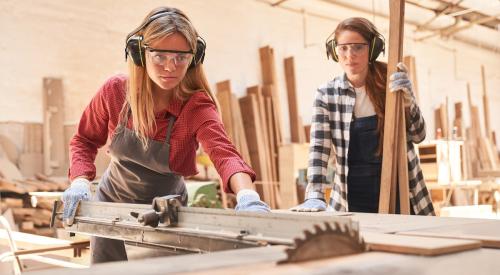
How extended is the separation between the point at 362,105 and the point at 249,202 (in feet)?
3.70

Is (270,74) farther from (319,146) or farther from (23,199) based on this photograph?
(319,146)

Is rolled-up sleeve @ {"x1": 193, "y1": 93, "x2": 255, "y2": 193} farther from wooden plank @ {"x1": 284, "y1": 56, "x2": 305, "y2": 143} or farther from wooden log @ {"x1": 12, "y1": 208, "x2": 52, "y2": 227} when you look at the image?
wooden plank @ {"x1": 284, "y1": 56, "x2": 305, "y2": 143}

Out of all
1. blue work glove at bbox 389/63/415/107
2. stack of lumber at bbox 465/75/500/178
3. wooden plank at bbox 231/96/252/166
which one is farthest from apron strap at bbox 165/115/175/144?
stack of lumber at bbox 465/75/500/178

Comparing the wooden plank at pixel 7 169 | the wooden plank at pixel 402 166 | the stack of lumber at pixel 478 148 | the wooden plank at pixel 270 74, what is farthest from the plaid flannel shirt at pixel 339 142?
the stack of lumber at pixel 478 148

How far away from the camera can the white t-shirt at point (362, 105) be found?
283 cm

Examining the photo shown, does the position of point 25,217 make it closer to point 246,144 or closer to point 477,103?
point 246,144

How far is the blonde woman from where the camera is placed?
85.8 inches

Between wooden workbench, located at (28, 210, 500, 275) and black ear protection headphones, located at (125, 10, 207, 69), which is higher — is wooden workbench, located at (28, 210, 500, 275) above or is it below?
below

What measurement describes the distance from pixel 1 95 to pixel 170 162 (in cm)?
415

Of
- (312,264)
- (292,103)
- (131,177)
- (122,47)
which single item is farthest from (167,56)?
(292,103)

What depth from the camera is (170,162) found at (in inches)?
93.9

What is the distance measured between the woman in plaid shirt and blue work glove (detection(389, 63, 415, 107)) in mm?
43

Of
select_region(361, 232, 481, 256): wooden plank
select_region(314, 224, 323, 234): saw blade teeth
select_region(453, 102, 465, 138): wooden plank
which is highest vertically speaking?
select_region(453, 102, 465, 138): wooden plank

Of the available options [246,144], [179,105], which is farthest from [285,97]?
[179,105]
